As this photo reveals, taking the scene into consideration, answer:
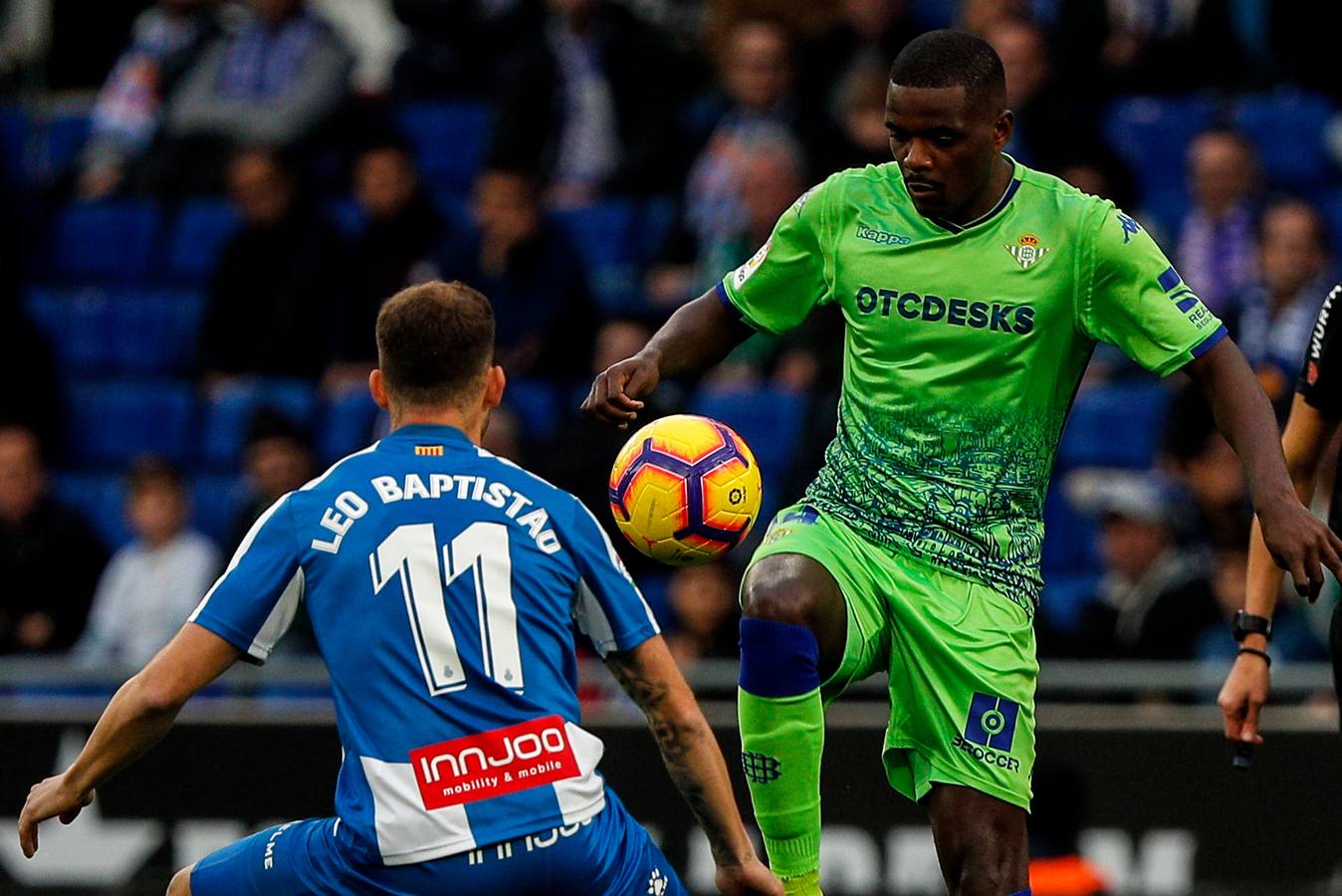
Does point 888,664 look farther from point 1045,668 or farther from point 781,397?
point 781,397

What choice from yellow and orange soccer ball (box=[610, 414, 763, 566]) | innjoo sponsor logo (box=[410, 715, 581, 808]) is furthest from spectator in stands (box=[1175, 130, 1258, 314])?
innjoo sponsor logo (box=[410, 715, 581, 808])

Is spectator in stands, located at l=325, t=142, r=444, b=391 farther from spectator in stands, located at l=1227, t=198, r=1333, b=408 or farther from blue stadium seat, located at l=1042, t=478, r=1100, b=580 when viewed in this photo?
spectator in stands, located at l=1227, t=198, r=1333, b=408

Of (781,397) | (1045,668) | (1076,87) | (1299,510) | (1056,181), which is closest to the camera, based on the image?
(1299,510)

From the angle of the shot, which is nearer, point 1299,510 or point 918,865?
point 1299,510

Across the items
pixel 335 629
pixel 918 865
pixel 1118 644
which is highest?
pixel 335 629

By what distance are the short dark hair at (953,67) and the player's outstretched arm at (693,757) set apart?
5.25 feet

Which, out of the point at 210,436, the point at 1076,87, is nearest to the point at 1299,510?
the point at 1076,87

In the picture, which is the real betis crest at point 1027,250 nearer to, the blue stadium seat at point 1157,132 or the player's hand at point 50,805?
the player's hand at point 50,805

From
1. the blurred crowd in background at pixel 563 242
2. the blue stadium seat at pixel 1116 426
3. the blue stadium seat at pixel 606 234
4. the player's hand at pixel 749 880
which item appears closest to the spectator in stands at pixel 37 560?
the blurred crowd in background at pixel 563 242

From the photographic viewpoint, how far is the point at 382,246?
13.0 meters

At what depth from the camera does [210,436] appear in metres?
13.4

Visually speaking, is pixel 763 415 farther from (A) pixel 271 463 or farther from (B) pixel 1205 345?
(B) pixel 1205 345

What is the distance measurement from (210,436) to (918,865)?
5.53 m

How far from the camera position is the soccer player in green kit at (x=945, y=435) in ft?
18.9
